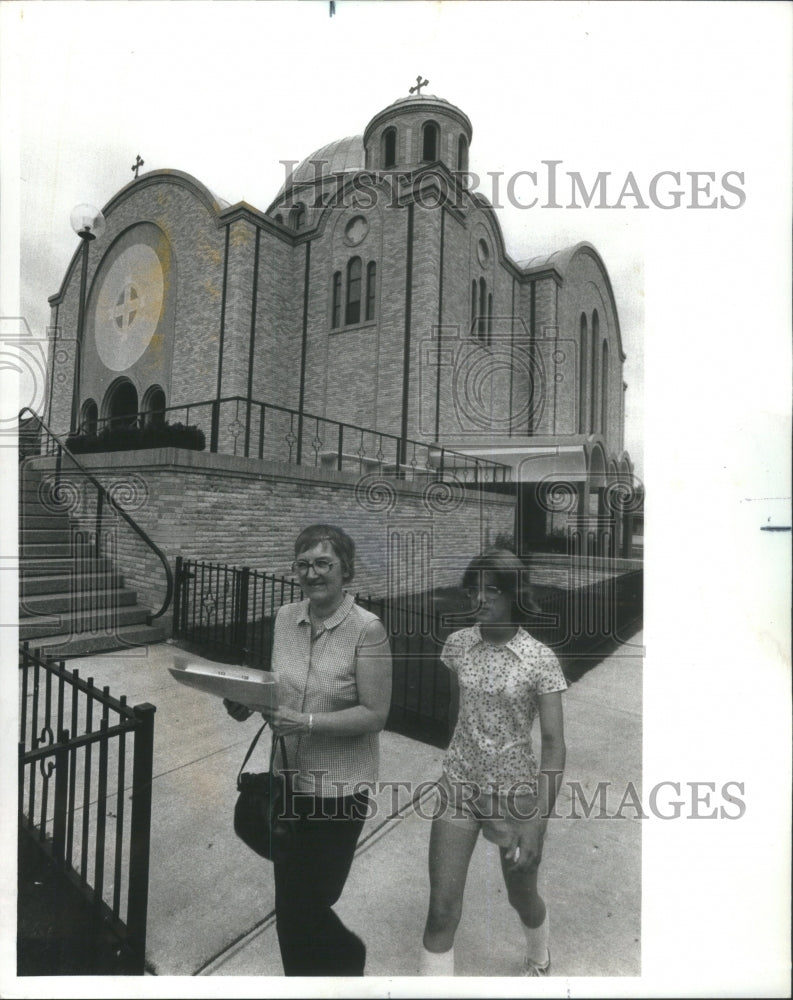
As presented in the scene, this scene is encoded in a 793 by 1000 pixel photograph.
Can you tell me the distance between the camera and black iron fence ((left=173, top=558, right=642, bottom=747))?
6.76 feet

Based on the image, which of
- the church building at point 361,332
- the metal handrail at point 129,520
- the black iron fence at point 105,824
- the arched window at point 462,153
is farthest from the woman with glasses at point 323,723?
the arched window at point 462,153

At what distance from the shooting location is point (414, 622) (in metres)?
2.21

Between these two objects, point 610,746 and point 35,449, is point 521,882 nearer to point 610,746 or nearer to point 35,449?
point 610,746

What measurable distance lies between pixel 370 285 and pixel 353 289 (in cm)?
14

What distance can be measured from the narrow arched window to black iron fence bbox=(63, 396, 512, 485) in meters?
0.66

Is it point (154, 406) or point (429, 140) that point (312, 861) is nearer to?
point (154, 406)

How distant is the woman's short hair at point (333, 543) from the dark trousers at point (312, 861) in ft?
2.48

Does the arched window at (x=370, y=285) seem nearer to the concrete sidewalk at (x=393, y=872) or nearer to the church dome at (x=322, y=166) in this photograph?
the church dome at (x=322, y=166)

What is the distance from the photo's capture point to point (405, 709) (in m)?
2.22

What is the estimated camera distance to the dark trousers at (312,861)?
60.7 inches

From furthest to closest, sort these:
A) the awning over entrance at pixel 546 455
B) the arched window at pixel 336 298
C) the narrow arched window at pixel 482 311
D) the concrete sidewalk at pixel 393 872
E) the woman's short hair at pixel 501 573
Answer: the arched window at pixel 336 298, the narrow arched window at pixel 482 311, the awning over entrance at pixel 546 455, the concrete sidewalk at pixel 393 872, the woman's short hair at pixel 501 573

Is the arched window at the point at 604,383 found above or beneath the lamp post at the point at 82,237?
beneath

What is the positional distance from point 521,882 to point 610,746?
86 centimetres

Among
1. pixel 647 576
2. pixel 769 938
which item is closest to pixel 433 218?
pixel 647 576
